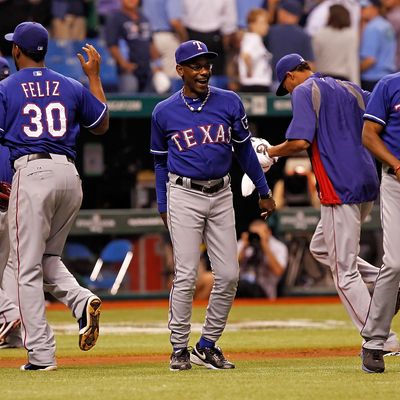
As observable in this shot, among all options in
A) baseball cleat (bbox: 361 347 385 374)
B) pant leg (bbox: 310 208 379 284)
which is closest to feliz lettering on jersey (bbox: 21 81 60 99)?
pant leg (bbox: 310 208 379 284)

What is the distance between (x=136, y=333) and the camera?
11.5m

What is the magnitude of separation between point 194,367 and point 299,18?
10.8 m

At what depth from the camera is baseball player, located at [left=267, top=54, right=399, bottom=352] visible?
805cm

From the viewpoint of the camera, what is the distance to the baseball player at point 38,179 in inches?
287

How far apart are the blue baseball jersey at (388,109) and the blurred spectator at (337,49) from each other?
9701mm

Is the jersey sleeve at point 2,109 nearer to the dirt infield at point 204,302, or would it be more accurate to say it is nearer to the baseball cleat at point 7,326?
the baseball cleat at point 7,326

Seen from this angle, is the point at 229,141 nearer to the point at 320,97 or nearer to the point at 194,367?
the point at 320,97

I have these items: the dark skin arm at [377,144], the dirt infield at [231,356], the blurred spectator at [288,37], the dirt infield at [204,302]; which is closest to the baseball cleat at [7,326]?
the dirt infield at [231,356]

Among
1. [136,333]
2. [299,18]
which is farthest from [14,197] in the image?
[299,18]

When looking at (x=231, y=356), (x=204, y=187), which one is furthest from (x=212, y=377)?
(x=231, y=356)

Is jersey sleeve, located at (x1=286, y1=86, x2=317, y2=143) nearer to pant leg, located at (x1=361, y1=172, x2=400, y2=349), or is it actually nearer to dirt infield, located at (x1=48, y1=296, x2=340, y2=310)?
pant leg, located at (x1=361, y1=172, x2=400, y2=349)

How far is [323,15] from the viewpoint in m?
17.3

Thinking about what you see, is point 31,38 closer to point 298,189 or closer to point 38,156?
point 38,156

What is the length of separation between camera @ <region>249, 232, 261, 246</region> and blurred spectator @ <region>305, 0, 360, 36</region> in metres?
3.06
